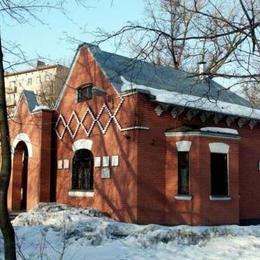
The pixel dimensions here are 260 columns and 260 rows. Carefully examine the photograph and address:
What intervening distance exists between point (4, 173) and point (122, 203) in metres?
10.4

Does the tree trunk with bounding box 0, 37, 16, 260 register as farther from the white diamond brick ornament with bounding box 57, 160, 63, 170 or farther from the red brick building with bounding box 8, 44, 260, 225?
the white diamond brick ornament with bounding box 57, 160, 63, 170

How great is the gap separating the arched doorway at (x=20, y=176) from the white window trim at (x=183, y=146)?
867 centimetres

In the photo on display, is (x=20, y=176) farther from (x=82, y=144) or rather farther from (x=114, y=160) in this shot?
(x=114, y=160)

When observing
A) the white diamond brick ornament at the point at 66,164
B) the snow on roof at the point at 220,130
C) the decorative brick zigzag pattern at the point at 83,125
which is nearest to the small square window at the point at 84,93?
the decorative brick zigzag pattern at the point at 83,125

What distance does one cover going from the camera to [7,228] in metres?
7.45

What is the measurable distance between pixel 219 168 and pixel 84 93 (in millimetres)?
6207

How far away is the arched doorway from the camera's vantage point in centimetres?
2322

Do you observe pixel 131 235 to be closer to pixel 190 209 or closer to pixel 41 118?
pixel 190 209

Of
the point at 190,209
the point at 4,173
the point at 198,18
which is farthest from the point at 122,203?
the point at 4,173

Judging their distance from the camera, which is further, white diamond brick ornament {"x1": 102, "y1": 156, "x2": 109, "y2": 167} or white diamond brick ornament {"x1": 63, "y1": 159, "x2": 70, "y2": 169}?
white diamond brick ornament {"x1": 63, "y1": 159, "x2": 70, "y2": 169}

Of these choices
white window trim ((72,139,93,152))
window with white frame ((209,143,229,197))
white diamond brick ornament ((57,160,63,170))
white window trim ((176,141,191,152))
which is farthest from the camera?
white diamond brick ornament ((57,160,63,170))

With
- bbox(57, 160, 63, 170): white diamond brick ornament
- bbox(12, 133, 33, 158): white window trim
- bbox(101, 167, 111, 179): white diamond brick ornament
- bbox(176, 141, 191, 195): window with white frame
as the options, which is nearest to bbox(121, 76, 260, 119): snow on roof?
bbox(176, 141, 191, 195): window with white frame

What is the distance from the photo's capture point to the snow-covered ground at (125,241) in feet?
37.2

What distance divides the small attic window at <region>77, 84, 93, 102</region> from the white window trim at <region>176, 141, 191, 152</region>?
169 inches
